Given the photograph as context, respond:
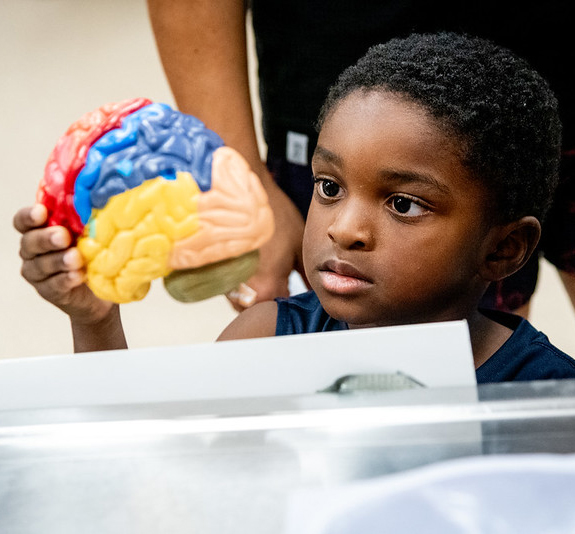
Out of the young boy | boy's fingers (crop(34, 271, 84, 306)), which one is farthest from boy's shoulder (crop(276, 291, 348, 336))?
boy's fingers (crop(34, 271, 84, 306))

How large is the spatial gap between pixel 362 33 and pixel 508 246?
0.29 m

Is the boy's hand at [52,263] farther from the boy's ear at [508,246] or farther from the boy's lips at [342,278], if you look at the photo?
the boy's ear at [508,246]

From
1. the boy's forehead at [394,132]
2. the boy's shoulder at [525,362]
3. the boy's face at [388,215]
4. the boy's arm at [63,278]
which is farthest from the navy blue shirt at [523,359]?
the boy's arm at [63,278]

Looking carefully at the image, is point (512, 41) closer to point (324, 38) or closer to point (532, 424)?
point (324, 38)

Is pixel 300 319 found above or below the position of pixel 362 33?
below

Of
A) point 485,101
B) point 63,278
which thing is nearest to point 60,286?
point 63,278

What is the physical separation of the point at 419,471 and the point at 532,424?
92 millimetres

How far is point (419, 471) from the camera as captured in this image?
39 cm

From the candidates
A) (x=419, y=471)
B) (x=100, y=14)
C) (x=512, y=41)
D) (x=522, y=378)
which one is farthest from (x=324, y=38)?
(x=419, y=471)

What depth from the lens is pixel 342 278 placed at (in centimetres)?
62

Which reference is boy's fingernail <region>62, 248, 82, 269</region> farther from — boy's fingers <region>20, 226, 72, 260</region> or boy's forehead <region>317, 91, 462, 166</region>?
boy's forehead <region>317, 91, 462, 166</region>

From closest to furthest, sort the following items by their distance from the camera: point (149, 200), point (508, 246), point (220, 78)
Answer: point (149, 200), point (508, 246), point (220, 78)

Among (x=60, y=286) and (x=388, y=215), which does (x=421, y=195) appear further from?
(x=60, y=286)

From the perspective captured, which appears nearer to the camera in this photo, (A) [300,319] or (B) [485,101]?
(B) [485,101]
